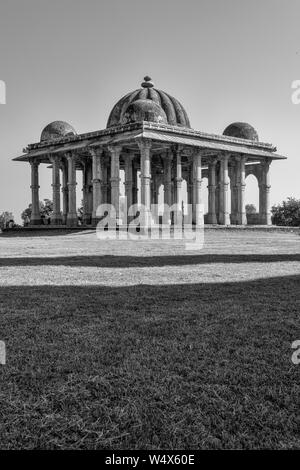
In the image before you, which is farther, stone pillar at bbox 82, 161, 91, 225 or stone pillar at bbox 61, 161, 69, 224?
stone pillar at bbox 61, 161, 69, 224

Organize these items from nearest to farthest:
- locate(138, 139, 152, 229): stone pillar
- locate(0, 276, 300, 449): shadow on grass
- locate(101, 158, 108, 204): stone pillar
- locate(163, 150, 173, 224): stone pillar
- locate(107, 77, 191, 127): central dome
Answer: locate(0, 276, 300, 449): shadow on grass
locate(138, 139, 152, 229): stone pillar
locate(163, 150, 173, 224): stone pillar
locate(101, 158, 108, 204): stone pillar
locate(107, 77, 191, 127): central dome

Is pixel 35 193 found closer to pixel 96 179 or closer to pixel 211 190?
pixel 96 179

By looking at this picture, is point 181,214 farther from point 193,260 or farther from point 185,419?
point 185,419

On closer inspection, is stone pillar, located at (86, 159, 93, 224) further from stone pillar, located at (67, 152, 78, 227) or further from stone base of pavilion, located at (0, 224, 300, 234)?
stone base of pavilion, located at (0, 224, 300, 234)

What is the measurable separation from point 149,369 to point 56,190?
44417 millimetres

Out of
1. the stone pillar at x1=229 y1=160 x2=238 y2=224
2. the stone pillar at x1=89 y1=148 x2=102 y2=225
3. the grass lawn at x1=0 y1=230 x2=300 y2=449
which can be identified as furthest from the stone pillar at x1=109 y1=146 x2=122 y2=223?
the grass lawn at x1=0 y1=230 x2=300 y2=449

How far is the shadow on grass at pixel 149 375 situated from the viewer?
327 centimetres

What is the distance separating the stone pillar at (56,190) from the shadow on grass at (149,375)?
40804 mm

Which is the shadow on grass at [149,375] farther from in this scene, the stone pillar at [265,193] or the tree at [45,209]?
the tree at [45,209]

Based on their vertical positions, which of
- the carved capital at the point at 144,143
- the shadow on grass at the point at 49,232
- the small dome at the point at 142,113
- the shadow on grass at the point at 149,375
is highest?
the small dome at the point at 142,113

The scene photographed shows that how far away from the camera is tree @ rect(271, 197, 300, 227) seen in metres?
72.7

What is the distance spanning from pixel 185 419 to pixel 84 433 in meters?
0.72

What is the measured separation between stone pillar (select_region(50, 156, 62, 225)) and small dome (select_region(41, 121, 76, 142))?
2753 millimetres

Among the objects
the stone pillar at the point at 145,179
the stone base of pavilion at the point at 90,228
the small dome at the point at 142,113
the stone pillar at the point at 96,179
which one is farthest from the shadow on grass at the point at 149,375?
the stone pillar at the point at 96,179
